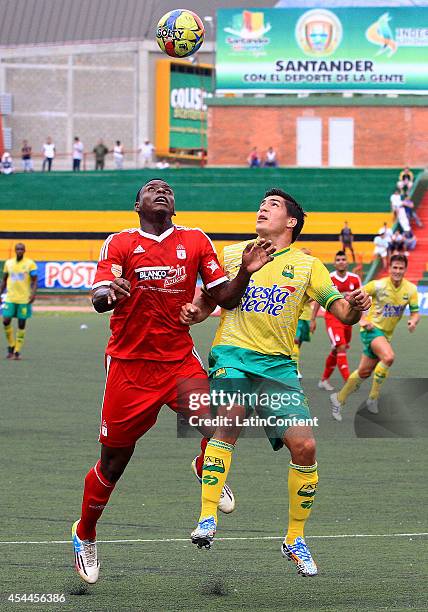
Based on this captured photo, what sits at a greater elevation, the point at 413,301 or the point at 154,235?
the point at 154,235

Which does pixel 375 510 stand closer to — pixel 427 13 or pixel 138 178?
pixel 138 178

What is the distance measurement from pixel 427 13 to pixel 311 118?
6.91m

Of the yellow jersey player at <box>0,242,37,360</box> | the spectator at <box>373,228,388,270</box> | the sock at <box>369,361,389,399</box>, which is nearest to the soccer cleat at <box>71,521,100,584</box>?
the sock at <box>369,361,389,399</box>

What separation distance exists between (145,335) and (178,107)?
206 ft

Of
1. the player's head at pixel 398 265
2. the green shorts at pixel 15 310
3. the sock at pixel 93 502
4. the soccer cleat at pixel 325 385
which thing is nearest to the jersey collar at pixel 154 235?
the sock at pixel 93 502

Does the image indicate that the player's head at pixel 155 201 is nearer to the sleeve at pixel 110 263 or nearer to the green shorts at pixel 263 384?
the sleeve at pixel 110 263

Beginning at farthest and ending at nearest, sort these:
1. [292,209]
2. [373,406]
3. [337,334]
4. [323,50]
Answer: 1. [323,50]
2. [337,334]
3. [373,406]
4. [292,209]

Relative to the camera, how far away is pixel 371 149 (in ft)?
187

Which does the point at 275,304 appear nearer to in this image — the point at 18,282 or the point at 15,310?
the point at 15,310

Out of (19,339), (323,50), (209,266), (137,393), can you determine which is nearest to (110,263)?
(209,266)

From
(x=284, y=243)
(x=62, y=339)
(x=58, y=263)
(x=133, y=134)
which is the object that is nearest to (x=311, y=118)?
(x=133, y=134)

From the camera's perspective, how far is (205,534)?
7.10 m

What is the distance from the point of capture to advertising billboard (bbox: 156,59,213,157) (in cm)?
6894

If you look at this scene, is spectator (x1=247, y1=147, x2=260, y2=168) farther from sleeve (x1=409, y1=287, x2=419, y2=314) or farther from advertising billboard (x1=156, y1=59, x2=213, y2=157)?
sleeve (x1=409, y1=287, x2=419, y2=314)
